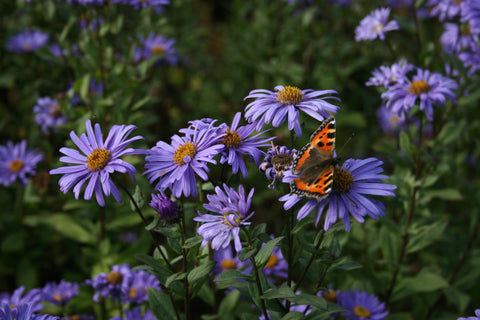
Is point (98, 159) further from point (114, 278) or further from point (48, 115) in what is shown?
point (48, 115)

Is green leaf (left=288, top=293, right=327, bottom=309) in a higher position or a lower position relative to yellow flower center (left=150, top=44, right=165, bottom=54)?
lower

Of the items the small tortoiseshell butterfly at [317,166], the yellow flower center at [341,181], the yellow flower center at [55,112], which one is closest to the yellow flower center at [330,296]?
the yellow flower center at [341,181]

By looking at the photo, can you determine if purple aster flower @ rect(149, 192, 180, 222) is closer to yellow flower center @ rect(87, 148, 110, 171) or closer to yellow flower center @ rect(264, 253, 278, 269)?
yellow flower center @ rect(87, 148, 110, 171)

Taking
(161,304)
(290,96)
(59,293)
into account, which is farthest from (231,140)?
(59,293)

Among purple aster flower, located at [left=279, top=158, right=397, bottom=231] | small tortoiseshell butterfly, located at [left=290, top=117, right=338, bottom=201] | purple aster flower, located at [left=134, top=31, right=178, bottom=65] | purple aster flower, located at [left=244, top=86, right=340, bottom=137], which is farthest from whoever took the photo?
purple aster flower, located at [left=134, top=31, right=178, bottom=65]

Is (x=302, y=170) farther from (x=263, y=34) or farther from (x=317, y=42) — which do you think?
(x=263, y=34)

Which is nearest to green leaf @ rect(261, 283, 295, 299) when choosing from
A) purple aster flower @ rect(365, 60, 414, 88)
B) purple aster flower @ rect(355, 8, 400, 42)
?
purple aster flower @ rect(365, 60, 414, 88)

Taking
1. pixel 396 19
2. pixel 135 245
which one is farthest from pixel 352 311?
pixel 396 19
